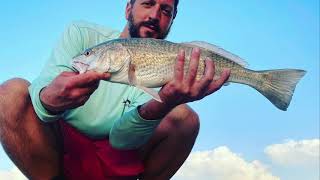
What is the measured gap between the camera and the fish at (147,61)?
3.72 meters

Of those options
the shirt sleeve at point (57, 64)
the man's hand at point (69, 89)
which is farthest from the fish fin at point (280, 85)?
the shirt sleeve at point (57, 64)

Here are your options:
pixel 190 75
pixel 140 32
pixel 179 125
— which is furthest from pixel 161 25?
pixel 190 75

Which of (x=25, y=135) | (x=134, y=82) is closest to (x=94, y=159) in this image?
(x=25, y=135)

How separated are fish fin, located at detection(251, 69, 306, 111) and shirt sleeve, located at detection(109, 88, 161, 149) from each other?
3.11 ft

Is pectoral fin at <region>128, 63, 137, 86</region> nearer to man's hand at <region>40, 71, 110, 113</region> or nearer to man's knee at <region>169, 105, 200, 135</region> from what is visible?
man's hand at <region>40, 71, 110, 113</region>

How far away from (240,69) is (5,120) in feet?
6.21

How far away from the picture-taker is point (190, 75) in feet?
12.0

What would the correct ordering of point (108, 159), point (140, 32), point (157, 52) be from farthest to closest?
1. point (140, 32)
2. point (108, 159)
3. point (157, 52)

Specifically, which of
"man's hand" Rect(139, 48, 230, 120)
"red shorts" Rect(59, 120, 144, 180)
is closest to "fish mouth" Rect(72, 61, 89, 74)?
"man's hand" Rect(139, 48, 230, 120)

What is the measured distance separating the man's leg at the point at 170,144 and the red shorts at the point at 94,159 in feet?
0.76

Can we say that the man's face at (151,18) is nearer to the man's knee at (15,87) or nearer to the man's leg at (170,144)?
the man's leg at (170,144)

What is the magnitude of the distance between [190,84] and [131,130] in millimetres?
687

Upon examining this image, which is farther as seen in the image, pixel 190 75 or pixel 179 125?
pixel 179 125

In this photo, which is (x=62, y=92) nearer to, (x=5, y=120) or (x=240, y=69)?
(x=5, y=120)
